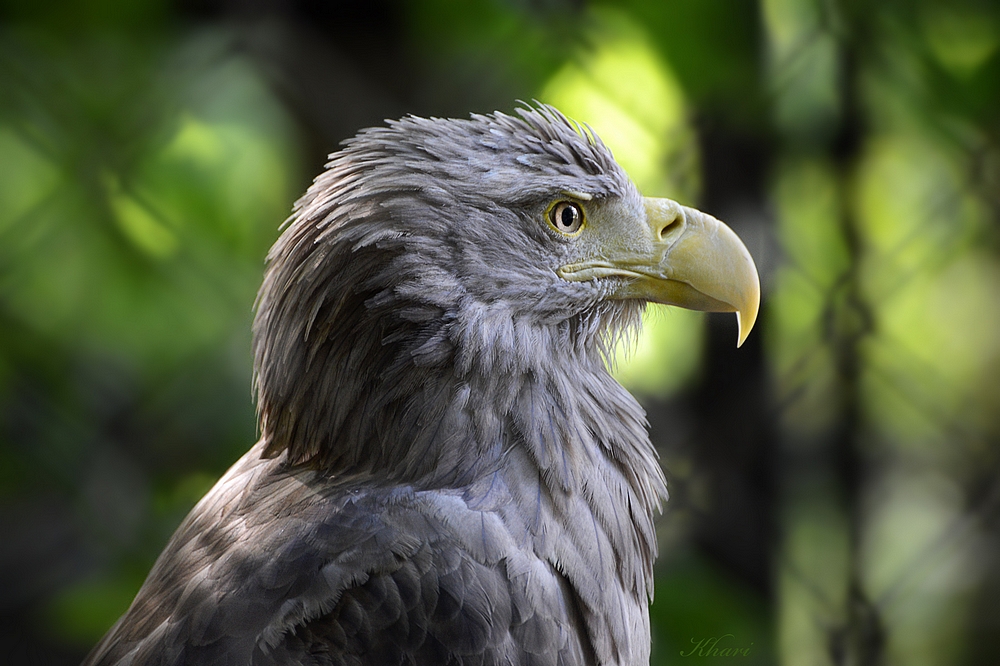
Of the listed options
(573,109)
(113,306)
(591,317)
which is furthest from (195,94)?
(591,317)

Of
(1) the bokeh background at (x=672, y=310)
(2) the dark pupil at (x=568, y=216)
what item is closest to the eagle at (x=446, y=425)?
(2) the dark pupil at (x=568, y=216)

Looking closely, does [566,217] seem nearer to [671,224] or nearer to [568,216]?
[568,216]

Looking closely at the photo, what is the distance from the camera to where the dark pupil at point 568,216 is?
938 millimetres

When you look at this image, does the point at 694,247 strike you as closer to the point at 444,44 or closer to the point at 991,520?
the point at 444,44

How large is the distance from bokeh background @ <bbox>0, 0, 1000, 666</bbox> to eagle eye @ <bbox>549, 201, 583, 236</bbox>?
0.77m

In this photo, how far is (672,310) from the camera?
5.30 ft

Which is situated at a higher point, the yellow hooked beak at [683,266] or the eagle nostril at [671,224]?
the eagle nostril at [671,224]

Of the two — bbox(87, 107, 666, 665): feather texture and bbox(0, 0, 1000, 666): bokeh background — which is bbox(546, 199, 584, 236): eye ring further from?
bbox(0, 0, 1000, 666): bokeh background

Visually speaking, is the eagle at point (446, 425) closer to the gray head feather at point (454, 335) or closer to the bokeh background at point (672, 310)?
the gray head feather at point (454, 335)

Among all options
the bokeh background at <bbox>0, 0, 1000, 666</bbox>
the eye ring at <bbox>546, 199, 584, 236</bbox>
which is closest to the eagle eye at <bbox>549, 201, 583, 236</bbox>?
the eye ring at <bbox>546, 199, 584, 236</bbox>

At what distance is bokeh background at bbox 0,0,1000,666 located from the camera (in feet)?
5.47

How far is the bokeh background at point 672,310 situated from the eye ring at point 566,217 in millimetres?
771

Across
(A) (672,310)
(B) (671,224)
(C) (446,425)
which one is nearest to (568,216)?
(B) (671,224)

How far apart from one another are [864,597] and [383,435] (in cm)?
140
